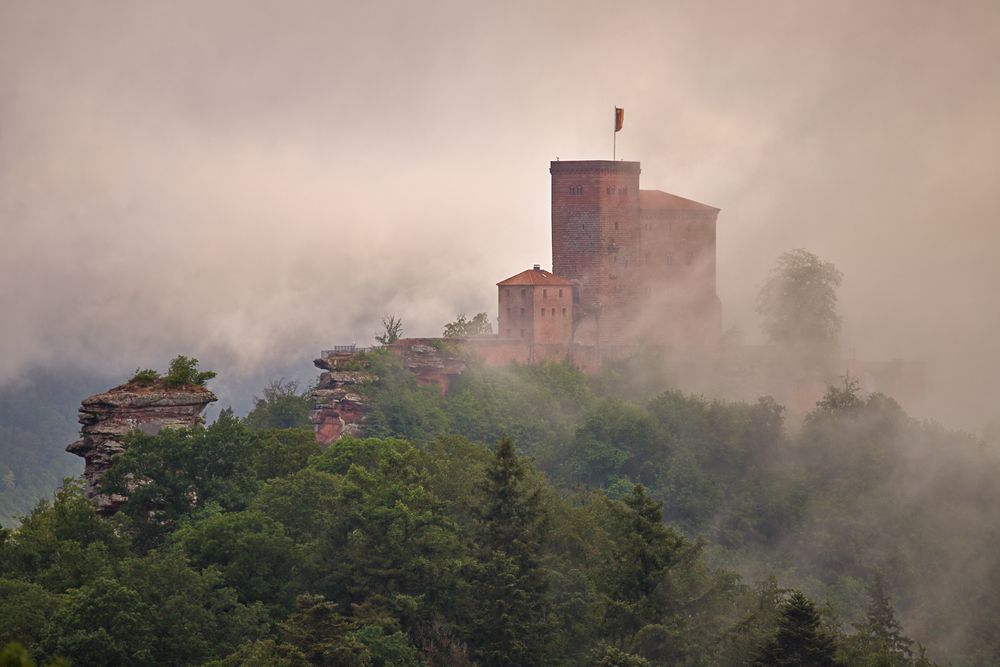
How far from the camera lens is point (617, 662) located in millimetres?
57344

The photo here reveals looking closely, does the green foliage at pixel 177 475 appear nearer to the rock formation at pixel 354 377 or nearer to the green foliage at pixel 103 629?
the green foliage at pixel 103 629

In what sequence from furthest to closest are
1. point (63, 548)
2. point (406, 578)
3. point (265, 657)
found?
point (406, 578) → point (63, 548) → point (265, 657)

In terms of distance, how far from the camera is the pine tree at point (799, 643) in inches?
2301

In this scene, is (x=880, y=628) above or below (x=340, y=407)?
below

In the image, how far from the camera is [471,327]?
11394 centimetres

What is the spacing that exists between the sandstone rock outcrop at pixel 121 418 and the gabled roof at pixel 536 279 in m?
36.7

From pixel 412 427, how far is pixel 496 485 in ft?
110

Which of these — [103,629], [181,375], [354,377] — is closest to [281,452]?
[181,375]

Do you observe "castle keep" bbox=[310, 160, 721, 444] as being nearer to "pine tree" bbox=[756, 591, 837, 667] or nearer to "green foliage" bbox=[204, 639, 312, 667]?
"pine tree" bbox=[756, 591, 837, 667]

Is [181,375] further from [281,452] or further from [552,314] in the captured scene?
[552,314]

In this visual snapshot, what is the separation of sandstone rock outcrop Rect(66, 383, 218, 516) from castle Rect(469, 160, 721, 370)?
37.2m

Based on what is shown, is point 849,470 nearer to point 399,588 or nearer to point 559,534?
point 559,534

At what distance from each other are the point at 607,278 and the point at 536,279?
4.43 m

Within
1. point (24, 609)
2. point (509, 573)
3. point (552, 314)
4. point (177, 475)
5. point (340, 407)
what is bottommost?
point (24, 609)
